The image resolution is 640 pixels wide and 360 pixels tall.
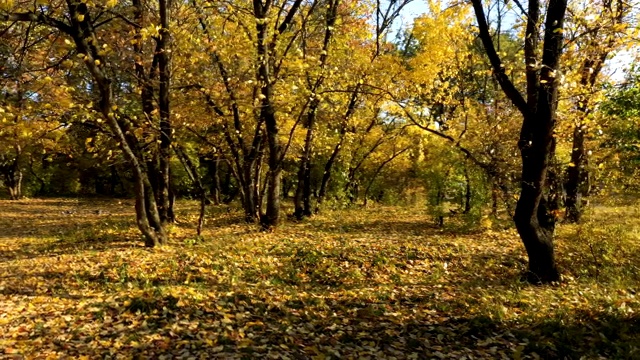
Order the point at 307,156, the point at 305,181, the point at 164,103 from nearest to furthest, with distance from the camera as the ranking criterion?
the point at 164,103 → the point at 307,156 → the point at 305,181

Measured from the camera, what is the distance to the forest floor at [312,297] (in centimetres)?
514

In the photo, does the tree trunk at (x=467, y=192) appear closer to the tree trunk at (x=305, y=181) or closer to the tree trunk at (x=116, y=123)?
the tree trunk at (x=305, y=181)

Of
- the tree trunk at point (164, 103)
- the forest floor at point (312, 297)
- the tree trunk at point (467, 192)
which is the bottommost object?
the forest floor at point (312, 297)

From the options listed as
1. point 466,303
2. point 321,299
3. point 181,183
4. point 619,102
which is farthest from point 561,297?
point 181,183

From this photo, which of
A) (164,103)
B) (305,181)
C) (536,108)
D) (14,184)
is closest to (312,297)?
(536,108)

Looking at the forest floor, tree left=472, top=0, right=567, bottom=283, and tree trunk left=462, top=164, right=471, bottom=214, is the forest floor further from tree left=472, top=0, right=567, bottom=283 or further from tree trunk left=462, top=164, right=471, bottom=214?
tree trunk left=462, top=164, right=471, bottom=214

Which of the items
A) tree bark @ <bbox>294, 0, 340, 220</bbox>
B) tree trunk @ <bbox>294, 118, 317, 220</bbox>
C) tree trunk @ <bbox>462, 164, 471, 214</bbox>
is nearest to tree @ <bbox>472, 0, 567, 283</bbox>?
tree trunk @ <bbox>462, 164, 471, 214</bbox>

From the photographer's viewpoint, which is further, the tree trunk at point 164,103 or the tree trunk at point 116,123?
the tree trunk at point 164,103

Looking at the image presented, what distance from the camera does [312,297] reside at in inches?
271

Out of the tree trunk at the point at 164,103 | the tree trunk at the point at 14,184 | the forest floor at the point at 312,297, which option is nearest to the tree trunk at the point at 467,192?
the forest floor at the point at 312,297

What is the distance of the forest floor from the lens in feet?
16.9

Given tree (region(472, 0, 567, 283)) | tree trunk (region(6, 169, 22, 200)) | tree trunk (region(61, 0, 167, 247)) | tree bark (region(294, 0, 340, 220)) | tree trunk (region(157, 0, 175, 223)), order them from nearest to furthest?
tree (region(472, 0, 567, 283)) → tree trunk (region(61, 0, 167, 247)) → tree trunk (region(157, 0, 175, 223)) → tree bark (region(294, 0, 340, 220)) → tree trunk (region(6, 169, 22, 200))

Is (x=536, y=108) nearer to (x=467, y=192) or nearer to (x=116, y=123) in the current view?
(x=467, y=192)

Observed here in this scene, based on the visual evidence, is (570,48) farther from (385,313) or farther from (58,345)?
(58,345)
